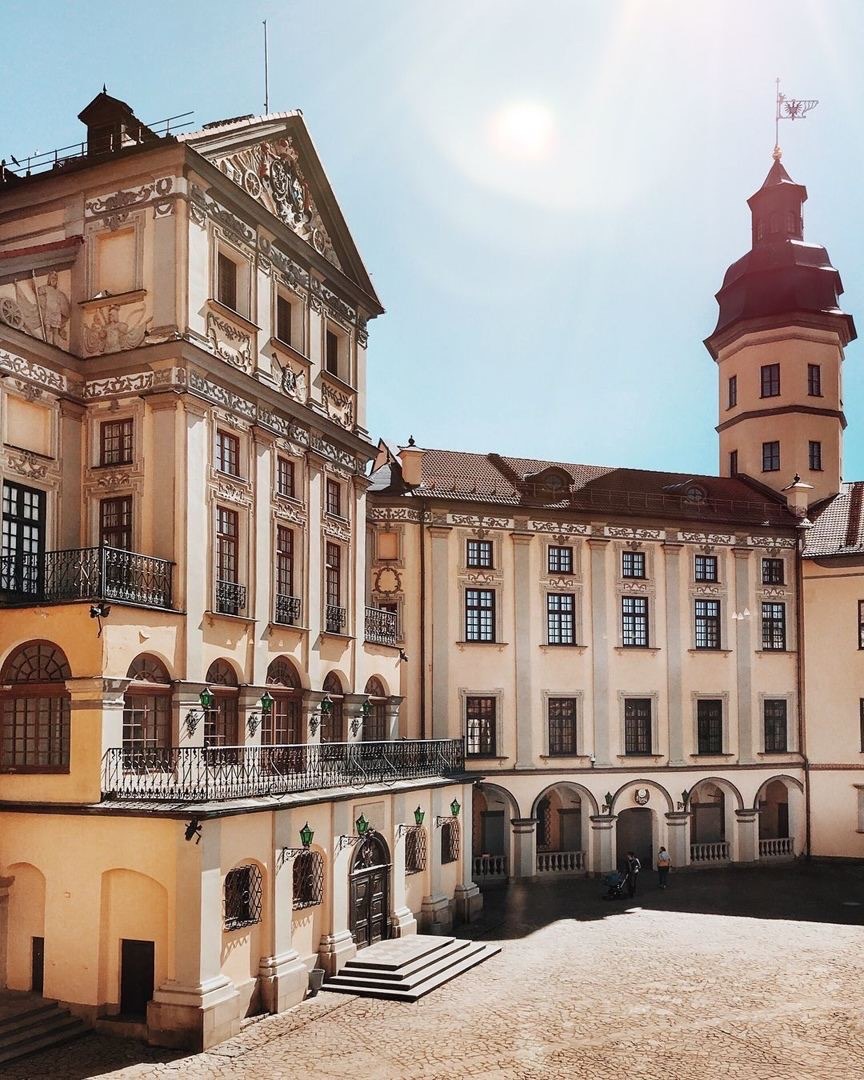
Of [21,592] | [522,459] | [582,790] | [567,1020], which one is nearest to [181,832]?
[21,592]

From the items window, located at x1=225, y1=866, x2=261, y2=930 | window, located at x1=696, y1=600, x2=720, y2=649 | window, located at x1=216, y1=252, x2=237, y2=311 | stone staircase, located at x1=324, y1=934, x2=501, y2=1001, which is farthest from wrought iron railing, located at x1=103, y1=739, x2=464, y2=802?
window, located at x1=696, y1=600, x2=720, y2=649

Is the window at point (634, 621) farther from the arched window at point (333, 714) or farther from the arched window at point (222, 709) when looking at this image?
the arched window at point (222, 709)

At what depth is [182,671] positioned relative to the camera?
25.5m

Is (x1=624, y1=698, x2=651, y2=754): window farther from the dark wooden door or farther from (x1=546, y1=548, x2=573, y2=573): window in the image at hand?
the dark wooden door

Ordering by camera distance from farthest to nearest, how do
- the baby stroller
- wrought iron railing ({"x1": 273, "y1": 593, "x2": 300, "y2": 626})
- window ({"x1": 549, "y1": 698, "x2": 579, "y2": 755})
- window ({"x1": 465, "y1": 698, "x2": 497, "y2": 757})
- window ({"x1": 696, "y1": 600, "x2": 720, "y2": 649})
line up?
window ({"x1": 696, "y1": 600, "x2": 720, "y2": 649}) < window ({"x1": 549, "y1": 698, "x2": 579, "y2": 755}) < window ({"x1": 465, "y1": 698, "x2": 497, "y2": 757}) < the baby stroller < wrought iron railing ({"x1": 273, "y1": 593, "x2": 300, "y2": 626})

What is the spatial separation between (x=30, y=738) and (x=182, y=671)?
11.0 feet

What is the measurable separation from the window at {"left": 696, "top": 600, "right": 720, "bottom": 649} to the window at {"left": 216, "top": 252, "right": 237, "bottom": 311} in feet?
80.0

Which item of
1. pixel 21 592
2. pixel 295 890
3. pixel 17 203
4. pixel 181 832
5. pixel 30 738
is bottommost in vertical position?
pixel 295 890

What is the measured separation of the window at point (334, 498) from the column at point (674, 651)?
660 inches

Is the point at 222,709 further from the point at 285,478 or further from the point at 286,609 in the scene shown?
the point at 285,478

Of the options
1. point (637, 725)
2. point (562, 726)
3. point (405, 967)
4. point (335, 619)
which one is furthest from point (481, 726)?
point (405, 967)

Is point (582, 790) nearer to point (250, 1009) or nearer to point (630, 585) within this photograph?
point (630, 585)

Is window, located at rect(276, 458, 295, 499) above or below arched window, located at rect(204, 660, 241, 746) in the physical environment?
above

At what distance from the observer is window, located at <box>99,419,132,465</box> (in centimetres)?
2655
